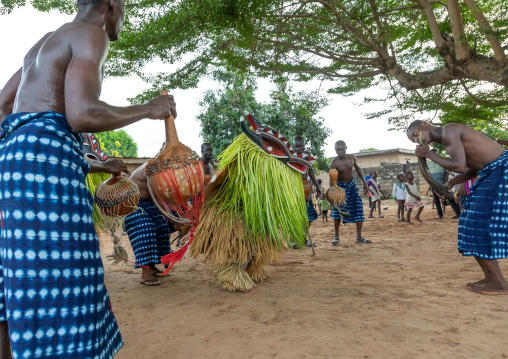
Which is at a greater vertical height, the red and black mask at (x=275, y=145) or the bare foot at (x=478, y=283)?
the red and black mask at (x=275, y=145)

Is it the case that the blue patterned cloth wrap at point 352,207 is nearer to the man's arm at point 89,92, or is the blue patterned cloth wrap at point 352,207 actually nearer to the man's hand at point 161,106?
the man's hand at point 161,106

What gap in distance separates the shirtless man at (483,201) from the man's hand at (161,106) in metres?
2.49

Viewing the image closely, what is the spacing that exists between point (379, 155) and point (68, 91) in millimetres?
23416

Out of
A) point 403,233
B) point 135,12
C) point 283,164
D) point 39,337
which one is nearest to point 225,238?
point 283,164

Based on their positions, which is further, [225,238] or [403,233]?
[403,233]

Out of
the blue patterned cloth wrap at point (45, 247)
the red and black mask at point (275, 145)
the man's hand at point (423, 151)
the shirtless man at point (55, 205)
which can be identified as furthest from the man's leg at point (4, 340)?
the man's hand at point (423, 151)

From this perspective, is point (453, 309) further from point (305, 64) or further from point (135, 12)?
point (305, 64)

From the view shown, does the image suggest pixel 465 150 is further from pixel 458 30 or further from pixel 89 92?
pixel 89 92

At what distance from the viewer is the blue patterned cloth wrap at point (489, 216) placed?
301 centimetres

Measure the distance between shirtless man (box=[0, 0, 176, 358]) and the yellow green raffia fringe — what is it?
5.95 feet

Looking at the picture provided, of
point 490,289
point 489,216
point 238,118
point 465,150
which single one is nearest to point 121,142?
point 238,118

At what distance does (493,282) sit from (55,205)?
139 inches

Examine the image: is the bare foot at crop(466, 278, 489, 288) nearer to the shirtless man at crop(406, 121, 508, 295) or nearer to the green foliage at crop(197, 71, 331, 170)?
the shirtless man at crop(406, 121, 508, 295)

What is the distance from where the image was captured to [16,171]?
122 cm
